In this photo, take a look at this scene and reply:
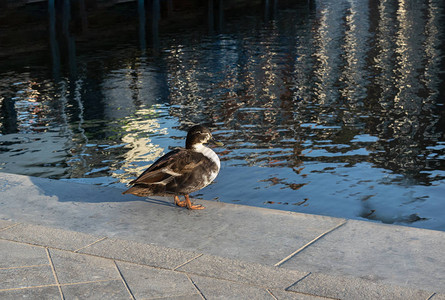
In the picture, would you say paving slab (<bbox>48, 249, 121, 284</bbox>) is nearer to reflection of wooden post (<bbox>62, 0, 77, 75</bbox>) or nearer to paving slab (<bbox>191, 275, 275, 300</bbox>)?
paving slab (<bbox>191, 275, 275, 300</bbox>)

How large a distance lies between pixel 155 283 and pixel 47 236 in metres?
1.35

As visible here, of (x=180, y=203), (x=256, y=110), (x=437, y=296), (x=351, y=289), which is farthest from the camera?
(x=256, y=110)

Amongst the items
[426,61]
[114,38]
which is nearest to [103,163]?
[426,61]

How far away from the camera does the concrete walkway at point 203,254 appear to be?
4.77m

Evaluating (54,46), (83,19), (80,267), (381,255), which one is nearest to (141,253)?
(80,267)

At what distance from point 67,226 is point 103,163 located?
13.3 ft

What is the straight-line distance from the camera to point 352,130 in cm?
1171

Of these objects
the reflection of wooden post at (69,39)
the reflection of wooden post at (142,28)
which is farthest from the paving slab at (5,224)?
the reflection of wooden post at (142,28)

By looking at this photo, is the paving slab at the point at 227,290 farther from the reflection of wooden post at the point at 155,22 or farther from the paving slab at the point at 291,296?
the reflection of wooden post at the point at 155,22

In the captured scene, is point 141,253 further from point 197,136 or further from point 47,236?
point 197,136

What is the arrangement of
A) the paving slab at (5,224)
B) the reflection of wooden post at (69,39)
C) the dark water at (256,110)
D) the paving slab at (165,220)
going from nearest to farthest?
the paving slab at (165,220), the paving slab at (5,224), the dark water at (256,110), the reflection of wooden post at (69,39)

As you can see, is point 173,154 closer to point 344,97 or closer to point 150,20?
point 344,97

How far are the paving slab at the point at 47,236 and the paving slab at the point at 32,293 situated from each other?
2.37 ft

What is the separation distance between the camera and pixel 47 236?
5.81 meters
